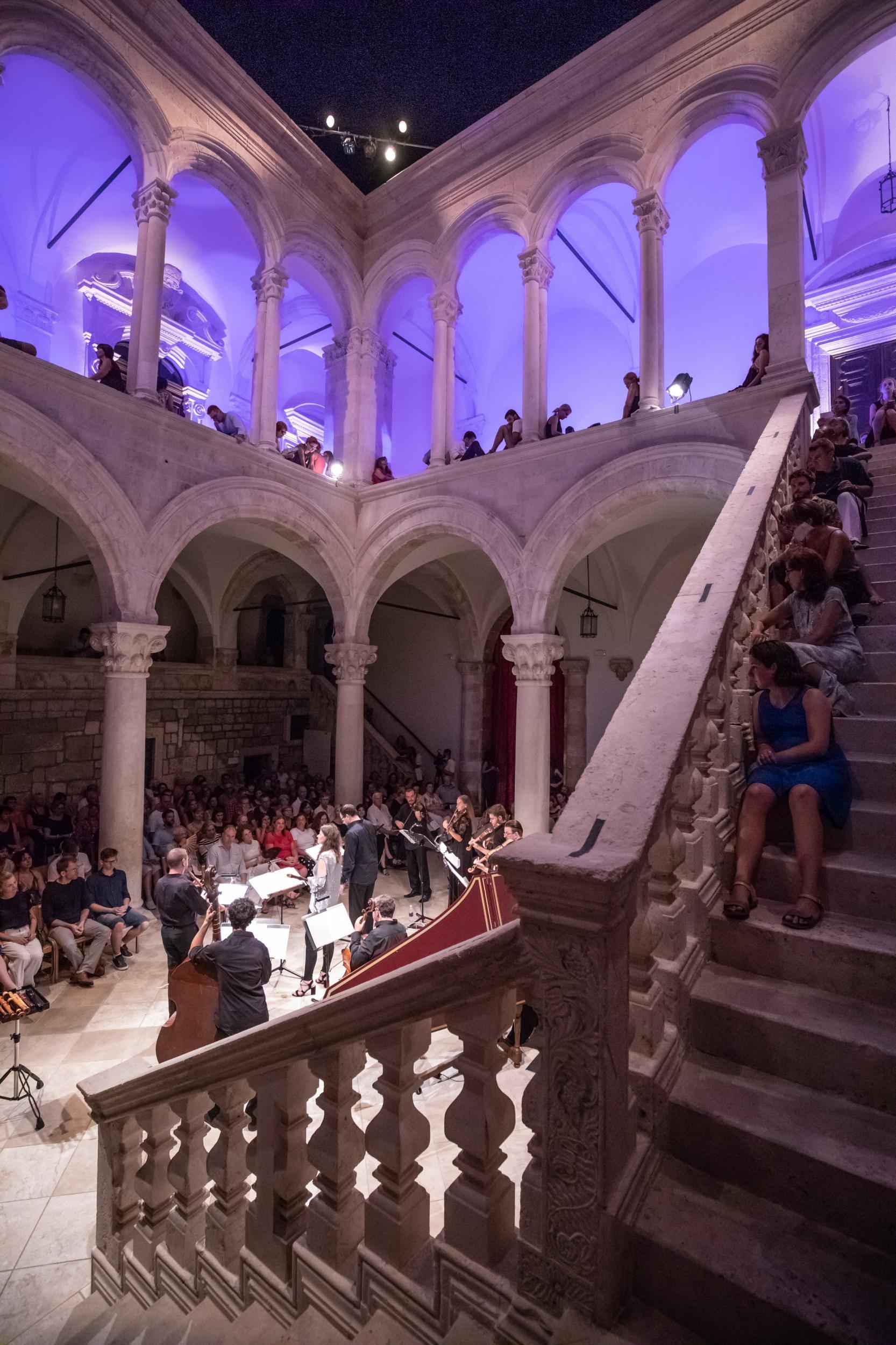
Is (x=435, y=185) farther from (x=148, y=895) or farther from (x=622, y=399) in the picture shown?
(x=148, y=895)

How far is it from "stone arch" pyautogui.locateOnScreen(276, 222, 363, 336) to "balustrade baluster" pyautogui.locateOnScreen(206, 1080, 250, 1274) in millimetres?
10661

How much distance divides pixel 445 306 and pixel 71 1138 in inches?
418

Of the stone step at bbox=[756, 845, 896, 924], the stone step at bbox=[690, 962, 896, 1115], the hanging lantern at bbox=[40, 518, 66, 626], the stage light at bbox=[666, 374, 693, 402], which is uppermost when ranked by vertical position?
the stage light at bbox=[666, 374, 693, 402]

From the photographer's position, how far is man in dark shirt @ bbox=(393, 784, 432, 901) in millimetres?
8203

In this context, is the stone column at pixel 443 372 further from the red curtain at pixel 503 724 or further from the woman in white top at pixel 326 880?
the woman in white top at pixel 326 880

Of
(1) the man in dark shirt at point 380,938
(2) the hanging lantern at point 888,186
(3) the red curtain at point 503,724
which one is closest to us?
(1) the man in dark shirt at point 380,938

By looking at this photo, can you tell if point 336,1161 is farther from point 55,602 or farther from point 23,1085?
point 55,602

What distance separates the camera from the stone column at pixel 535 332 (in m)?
8.86

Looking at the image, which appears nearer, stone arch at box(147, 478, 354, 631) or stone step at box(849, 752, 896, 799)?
stone step at box(849, 752, 896, 799)

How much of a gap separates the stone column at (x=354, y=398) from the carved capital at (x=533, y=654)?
4.03m

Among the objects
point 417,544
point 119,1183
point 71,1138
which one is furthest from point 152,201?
point 119,1183

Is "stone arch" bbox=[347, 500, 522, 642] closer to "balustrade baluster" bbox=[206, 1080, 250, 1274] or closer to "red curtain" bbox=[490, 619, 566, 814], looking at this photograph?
"red curtain" bbox=[490, 619, 566, 814]

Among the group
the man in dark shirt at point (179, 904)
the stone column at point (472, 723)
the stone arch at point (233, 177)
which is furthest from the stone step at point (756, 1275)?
the stone column at point (472, 723)

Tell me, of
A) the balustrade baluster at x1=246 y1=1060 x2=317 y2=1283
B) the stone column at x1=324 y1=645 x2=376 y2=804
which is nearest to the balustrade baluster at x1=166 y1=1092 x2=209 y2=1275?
the balustrade baluster at x1=246 y1=1060 x2=317 y2=1283
